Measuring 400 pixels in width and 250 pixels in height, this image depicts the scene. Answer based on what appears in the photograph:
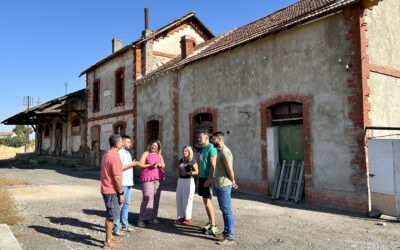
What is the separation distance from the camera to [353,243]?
5672mm

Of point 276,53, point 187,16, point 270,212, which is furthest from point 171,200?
point 187,16

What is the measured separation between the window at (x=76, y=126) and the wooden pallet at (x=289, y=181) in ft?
60.5

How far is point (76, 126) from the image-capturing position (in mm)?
25688

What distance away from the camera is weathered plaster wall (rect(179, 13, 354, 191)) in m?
8.77

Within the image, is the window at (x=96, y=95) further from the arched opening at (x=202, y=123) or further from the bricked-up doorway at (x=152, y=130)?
the arched opening at (x=202, y=123)

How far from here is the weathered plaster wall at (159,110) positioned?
15.2m

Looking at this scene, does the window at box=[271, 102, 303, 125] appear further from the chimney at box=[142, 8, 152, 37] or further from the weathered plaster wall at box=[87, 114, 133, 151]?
the chimney at box=[142, 8, 152, 37]

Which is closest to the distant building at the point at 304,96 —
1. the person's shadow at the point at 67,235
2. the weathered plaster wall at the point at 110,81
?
the weathered plaster wall at the point at 110,81

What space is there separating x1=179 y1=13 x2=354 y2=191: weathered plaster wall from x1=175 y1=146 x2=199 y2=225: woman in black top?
4016mm

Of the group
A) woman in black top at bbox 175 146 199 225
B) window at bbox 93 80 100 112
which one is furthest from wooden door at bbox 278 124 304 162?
window at bbox 93 80 100 112

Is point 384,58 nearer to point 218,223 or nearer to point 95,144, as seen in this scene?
point 218,223

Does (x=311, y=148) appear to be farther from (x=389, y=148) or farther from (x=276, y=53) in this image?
(x=276, y=53)

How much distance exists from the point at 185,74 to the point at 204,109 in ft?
6.70

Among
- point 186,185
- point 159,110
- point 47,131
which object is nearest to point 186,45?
→ point 159,110
